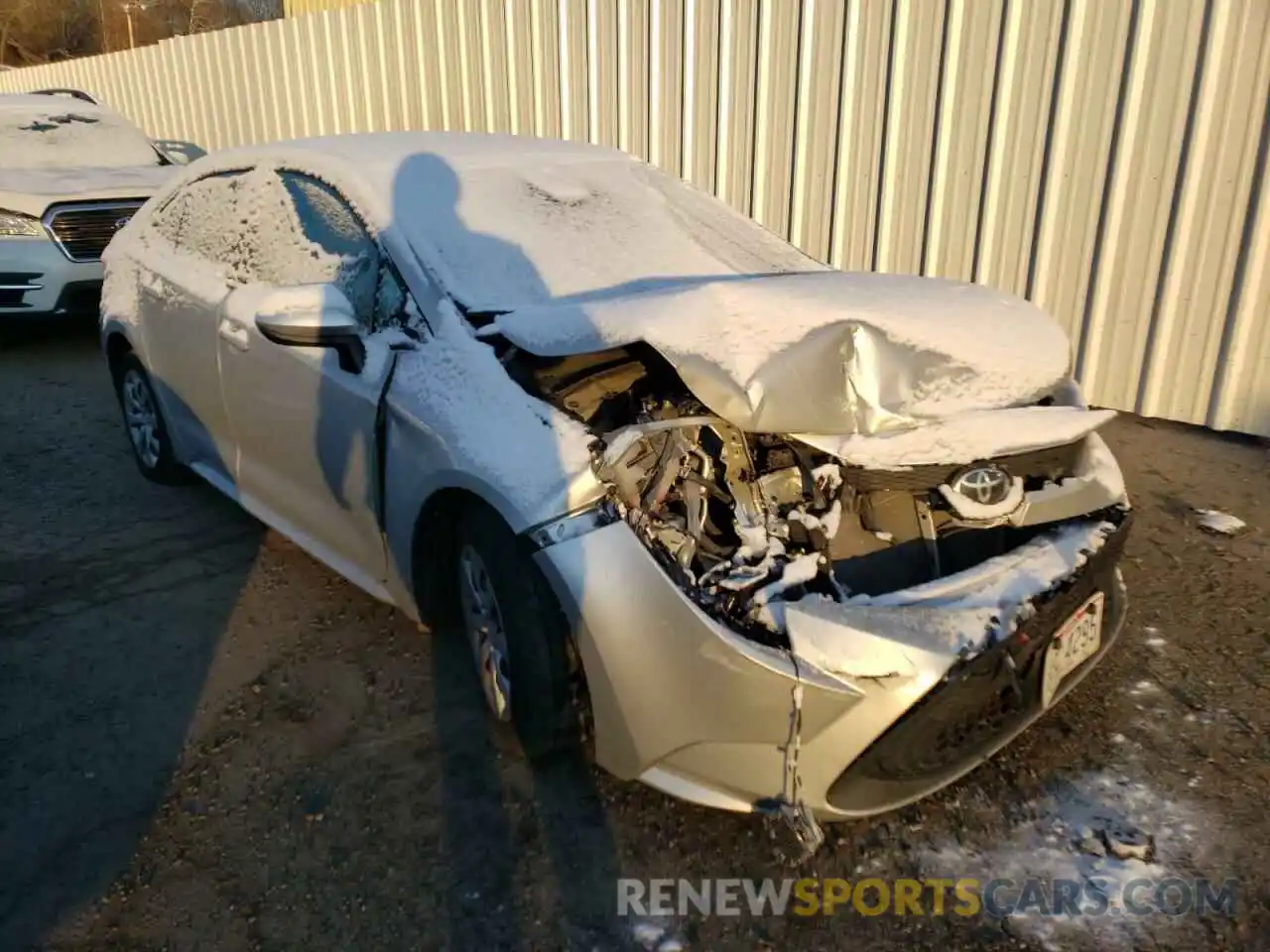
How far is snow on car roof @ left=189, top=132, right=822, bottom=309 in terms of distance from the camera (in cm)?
308

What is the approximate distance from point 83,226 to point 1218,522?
A: 7426 millimetres

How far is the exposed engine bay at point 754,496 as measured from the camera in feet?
7.65

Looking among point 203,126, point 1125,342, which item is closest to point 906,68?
point 1125,342

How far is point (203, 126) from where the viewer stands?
1198 centimetres

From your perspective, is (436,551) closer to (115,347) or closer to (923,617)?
(923,617)

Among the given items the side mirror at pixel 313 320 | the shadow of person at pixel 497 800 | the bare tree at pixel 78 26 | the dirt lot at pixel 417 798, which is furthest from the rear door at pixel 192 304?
the bare tree at pixel 78 26

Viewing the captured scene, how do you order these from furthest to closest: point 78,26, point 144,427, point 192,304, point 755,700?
point 78,26, point 144,427, point 192,304, point 755,700

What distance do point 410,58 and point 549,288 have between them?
6.77 m

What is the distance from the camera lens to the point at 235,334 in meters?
3.51

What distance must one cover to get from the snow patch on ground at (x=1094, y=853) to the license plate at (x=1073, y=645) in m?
0.32

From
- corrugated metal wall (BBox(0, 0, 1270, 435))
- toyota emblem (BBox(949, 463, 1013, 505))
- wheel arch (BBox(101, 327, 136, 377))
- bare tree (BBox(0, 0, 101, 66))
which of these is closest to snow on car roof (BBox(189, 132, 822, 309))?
wheel arch (BBox(101, 327, 136, 377))

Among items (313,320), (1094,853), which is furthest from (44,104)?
(1094,853)

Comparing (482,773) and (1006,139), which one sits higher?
(1006,139)

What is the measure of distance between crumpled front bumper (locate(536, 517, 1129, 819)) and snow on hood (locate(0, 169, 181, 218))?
22.1 feet
